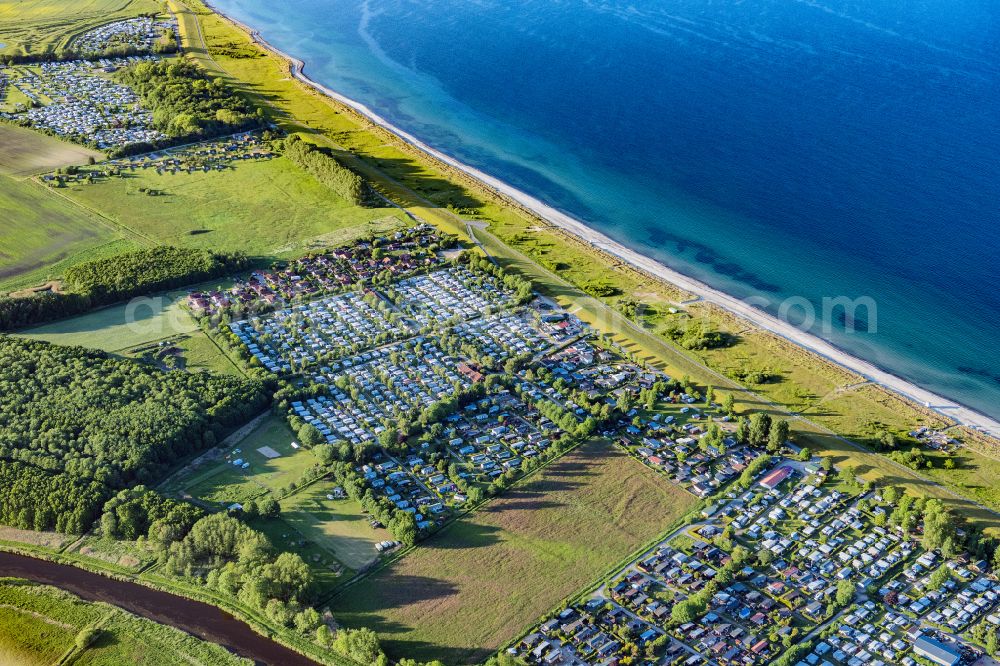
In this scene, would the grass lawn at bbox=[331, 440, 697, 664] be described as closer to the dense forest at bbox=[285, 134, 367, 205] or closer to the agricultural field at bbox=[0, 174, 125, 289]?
the dense forest at bbox=[285, 134, 367, 205]

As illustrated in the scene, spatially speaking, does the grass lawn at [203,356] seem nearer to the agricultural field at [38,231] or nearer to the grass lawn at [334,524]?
the grass lawn at [334,524]

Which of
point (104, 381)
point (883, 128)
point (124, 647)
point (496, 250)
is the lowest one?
point (124, 647)

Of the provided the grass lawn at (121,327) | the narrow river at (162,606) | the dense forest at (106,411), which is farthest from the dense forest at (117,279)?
the narrow river at (162,606)

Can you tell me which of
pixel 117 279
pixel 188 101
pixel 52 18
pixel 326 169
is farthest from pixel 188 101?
pixel 52 18

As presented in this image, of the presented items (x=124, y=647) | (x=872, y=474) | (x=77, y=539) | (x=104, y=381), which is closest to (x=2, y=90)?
(x=104, y=381)

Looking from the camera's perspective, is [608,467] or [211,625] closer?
Result: [211,625]

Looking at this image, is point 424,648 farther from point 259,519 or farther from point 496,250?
point 496,250
